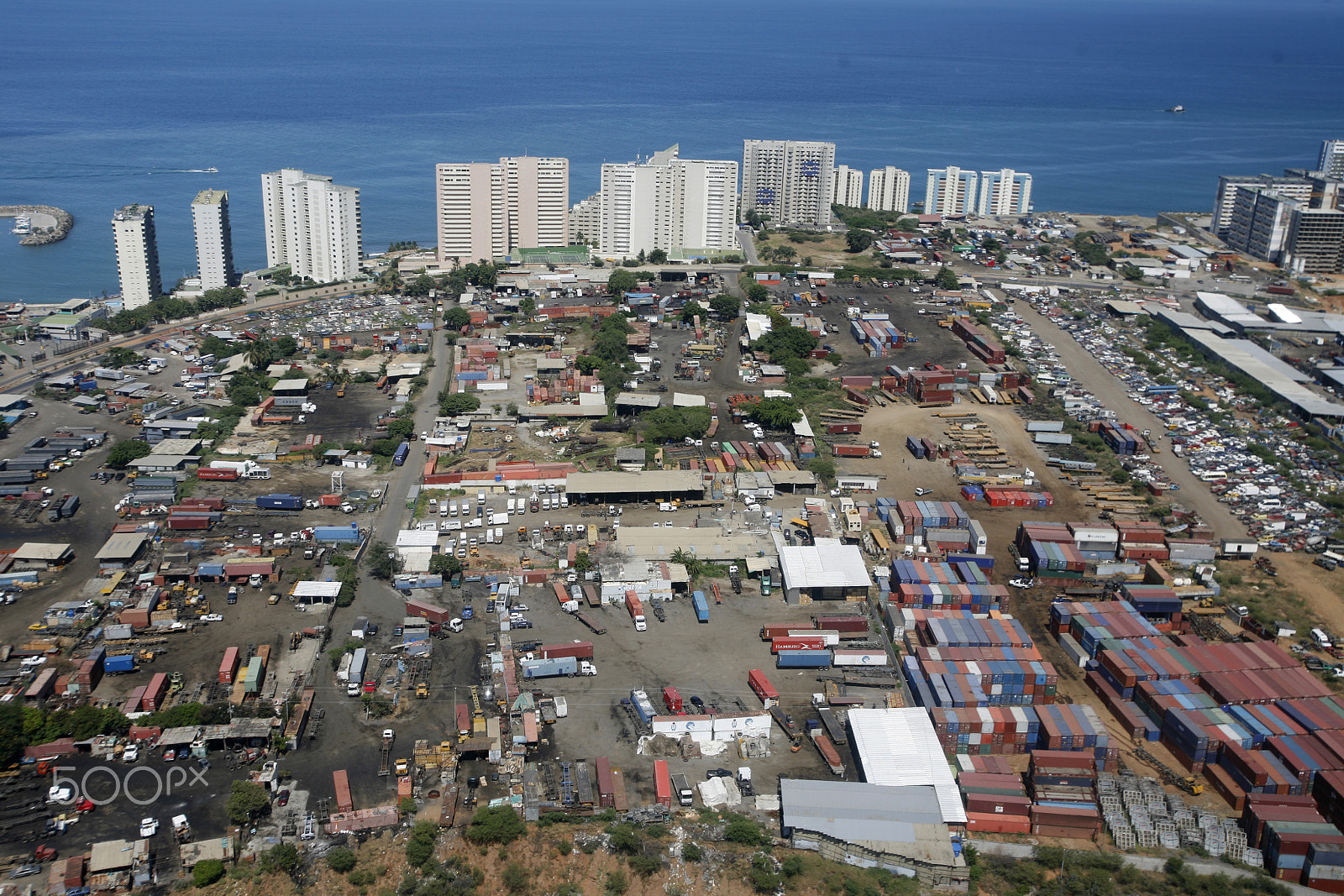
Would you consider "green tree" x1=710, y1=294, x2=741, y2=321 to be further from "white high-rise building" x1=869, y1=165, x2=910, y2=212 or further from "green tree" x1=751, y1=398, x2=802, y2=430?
"white high-rise building" x1=869, y1=165, x2=910, y2=212

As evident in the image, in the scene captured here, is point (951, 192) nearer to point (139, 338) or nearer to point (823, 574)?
point (139, 338)

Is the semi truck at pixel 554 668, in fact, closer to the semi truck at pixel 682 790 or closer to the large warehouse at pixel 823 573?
the semi truck at pixel 682 790

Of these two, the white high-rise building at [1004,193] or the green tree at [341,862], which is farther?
the white high-rise building at [1004,193]

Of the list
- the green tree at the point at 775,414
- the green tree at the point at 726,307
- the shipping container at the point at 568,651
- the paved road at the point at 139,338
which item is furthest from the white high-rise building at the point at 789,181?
the shipping container at the point at 568,651

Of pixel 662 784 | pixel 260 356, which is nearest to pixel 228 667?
pixel 662 784

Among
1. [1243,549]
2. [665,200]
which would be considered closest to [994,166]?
[665,200]
